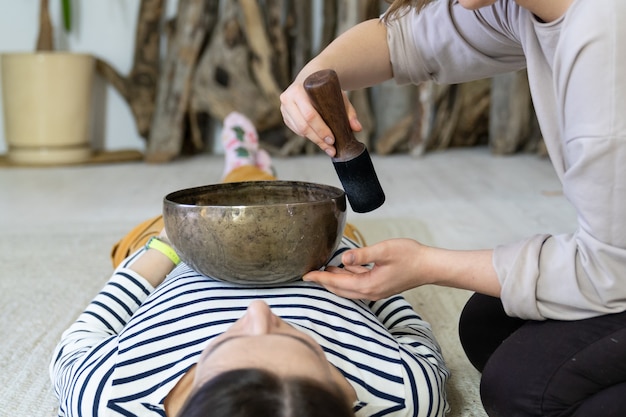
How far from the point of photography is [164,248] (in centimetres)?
119

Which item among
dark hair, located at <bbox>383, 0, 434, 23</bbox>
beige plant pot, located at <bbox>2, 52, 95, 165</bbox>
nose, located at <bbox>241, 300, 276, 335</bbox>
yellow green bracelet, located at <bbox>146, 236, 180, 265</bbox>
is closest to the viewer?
nose, located at <bbox>241, 300, 276, 335</bbox>

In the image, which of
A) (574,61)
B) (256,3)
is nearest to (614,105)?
(574,61)

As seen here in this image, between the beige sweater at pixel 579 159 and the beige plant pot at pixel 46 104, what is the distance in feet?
8.51

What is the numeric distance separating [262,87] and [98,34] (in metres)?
0.80

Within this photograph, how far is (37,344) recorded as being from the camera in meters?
1.25

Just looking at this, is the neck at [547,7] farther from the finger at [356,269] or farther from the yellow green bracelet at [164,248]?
the yellow green bracelet at [164,248]

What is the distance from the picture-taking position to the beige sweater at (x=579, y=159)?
73 cm

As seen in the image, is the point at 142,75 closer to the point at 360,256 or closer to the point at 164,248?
the point at 164,248

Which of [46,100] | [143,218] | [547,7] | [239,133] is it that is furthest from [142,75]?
[547,7]

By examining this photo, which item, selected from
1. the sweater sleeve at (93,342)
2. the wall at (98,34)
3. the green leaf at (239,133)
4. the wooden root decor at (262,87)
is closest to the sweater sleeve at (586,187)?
the sweater sleeve at (93,342)

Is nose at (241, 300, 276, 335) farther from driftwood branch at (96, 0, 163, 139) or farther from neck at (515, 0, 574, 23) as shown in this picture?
driftwood branch at (96, 0, 163, 139)

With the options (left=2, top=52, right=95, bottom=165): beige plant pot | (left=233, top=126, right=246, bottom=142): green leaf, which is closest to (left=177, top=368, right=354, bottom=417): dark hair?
(left=233, top=126, right=246, bottom=142): green leaf

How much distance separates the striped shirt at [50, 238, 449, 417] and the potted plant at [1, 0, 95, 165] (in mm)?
2362

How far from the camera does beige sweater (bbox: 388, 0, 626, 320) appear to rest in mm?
731
